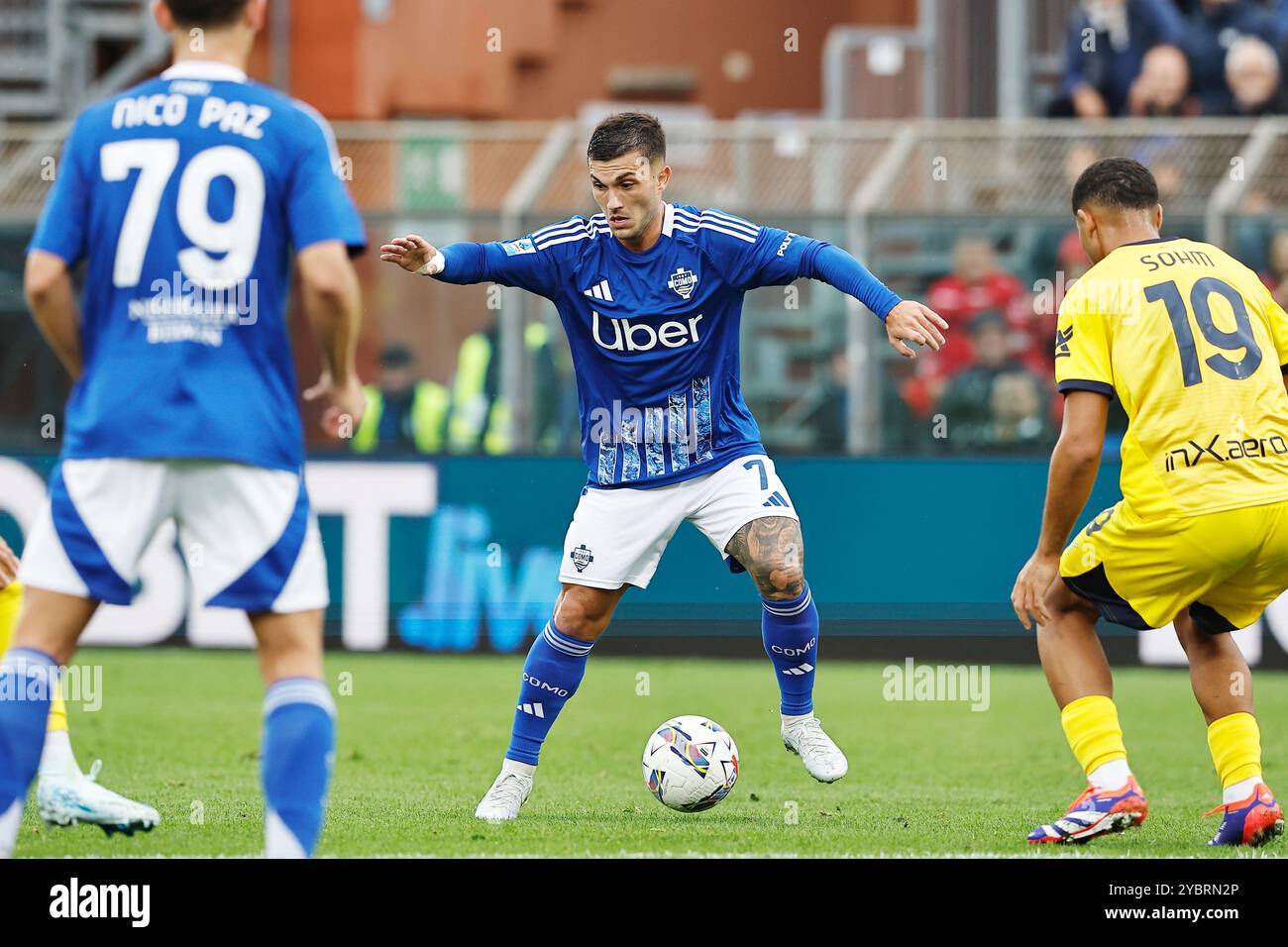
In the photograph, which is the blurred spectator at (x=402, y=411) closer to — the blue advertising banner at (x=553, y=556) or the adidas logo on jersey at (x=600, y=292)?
the blue advertising banner at (x=553, y=556)

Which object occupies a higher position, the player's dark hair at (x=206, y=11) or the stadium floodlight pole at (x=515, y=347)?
the player's dark hair at (x=206, y=11)

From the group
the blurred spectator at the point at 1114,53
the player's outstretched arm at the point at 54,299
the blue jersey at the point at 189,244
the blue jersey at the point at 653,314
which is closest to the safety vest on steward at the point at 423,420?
the blurred spectator at the point at 1114,53

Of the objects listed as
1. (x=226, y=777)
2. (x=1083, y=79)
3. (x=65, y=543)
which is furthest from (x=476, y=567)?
(x=65, y=543)

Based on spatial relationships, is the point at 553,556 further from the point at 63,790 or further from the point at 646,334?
the point at 63,790

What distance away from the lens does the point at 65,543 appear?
4.30m

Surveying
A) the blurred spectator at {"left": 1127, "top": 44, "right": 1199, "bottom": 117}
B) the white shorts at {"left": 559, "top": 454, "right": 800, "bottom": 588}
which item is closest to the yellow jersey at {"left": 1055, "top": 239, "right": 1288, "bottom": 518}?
the white shorts at {"left": 559, "top": 454, "right": 800, "bottom": 588}

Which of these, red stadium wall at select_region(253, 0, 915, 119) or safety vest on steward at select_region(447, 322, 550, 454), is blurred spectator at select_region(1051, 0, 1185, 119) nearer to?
safety vest on steward at select_region(447, 322, 550, 454)

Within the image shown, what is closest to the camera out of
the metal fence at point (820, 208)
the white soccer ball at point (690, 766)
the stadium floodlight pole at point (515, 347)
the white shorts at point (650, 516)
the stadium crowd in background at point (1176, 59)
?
the white soccer ball at point (690, 766)

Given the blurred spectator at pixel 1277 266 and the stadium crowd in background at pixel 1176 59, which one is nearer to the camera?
the blurred spectator at pixel 1277 266

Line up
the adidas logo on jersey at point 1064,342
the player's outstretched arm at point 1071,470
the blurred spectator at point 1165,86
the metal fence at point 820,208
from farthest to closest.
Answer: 1. the blurred spectator at point 1165,86
2. the metal fence at point 820,208
3. the adidas logo on jersey at point 1064,342
4. the player's outstretched arm at point 1071,470

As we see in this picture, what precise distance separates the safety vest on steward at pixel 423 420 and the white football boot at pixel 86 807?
6.53 m

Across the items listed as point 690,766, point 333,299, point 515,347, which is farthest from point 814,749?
point 515,347

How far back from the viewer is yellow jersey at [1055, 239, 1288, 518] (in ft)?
17.6

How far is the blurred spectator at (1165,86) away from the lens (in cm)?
1327
